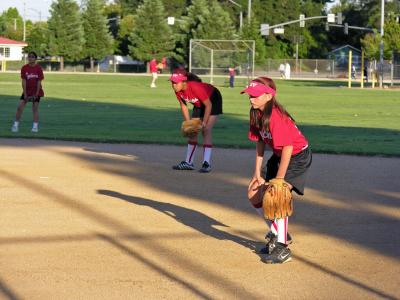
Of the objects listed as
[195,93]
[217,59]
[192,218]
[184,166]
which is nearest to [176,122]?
[184,166]

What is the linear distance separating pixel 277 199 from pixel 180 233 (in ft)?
5.36

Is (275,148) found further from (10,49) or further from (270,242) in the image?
(10,49)

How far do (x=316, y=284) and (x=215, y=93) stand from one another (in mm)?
7276

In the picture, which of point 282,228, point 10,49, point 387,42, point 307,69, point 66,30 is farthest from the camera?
point 10,49

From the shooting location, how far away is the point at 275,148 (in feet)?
26.9

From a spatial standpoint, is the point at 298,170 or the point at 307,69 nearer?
the point at 298,170

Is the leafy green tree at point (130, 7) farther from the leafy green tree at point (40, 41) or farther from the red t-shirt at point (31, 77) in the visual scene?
the red t-shirt at point (31, 77)

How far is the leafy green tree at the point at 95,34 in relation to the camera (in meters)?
105

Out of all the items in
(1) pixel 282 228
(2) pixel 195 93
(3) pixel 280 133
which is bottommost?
(1) pixel 282 228

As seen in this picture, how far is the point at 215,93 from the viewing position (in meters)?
14.4

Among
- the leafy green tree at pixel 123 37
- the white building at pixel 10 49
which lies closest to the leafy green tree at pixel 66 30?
the white building at pixel 10 49

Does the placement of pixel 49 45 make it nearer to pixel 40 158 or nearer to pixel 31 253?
pixel 40 158

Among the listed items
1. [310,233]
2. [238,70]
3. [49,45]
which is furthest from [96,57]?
[310,233]

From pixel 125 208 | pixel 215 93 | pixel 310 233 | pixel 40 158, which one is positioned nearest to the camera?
pixel 310 233
